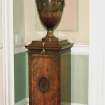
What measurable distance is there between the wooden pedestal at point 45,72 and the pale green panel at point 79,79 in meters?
0.34

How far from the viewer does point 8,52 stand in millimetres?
3006

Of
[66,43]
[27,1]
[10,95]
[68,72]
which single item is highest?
[27,1]

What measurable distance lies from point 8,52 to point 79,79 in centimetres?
73

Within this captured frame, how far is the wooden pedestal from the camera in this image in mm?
2688

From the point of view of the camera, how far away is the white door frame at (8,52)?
2967mm

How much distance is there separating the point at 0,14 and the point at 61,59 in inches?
28.5

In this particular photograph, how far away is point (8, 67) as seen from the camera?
119 inches

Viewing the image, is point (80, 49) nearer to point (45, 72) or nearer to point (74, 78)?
point (74, 78)

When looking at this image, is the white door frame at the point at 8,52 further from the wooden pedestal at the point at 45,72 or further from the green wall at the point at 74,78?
the wooden pedestal at the point at 45,72
